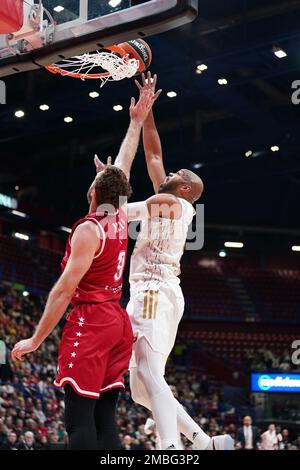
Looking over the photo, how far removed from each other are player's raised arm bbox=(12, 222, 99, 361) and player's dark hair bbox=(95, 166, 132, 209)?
24cm

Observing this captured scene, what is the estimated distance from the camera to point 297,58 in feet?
47.7

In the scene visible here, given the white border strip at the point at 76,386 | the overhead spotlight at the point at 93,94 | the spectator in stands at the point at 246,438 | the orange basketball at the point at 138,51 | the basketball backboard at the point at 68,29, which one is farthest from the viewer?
the overhead spotlight at the point at 93,94

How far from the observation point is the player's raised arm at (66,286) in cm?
374

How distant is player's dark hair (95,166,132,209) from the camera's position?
399 cm

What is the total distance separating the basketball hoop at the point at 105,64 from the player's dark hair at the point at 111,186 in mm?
1464

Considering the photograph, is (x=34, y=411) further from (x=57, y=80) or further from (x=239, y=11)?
(x=239, y=11)

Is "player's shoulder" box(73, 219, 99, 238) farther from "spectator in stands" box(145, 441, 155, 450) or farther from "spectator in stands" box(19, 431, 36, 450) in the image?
"spectator in stands" box(145, 441, 155, 450)

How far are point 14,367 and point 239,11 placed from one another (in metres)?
8.70

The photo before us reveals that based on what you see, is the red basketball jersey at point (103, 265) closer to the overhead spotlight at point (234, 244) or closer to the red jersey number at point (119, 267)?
the red jersey number at point (119, 267)

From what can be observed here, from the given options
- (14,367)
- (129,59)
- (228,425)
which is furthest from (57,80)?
(129,59)

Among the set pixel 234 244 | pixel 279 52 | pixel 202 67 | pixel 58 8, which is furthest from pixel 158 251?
pixel 234 244

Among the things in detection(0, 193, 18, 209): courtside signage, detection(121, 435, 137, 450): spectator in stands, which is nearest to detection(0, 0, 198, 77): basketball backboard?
detection(121, 435, 137, 450): spectator in stands

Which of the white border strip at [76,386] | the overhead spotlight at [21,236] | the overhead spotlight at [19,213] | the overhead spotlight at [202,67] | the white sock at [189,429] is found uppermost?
the overhead spotlight at [19,213]
